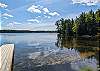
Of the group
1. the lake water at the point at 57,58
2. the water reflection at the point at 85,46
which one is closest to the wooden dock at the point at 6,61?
the lake water at the point at 57,58

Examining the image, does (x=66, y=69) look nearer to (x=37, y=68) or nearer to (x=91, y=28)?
(x=37, y=68)

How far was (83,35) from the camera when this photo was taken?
1940 inches

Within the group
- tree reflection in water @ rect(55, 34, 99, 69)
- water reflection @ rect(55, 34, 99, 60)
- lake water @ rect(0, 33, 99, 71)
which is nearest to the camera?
lake water @ rect(0, 33, 99, 71)

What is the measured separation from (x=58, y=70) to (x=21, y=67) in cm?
276

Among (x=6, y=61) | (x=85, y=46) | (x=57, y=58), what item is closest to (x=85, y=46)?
(x=85, y=46)

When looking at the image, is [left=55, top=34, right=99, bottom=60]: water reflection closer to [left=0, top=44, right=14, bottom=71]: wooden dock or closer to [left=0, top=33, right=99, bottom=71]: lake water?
[left=0, top=33, right=99, bottom=71]: lake water

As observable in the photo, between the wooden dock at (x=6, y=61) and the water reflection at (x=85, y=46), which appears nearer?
the wooden dock at (x=6, y=61)

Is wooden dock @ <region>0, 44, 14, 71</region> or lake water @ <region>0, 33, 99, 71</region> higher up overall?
wooden dock @ <region>0, 44, 14, 71</region>

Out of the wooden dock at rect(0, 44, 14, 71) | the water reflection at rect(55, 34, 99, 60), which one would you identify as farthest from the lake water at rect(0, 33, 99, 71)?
the wooden dock at rect(0, 44, 14, 71)

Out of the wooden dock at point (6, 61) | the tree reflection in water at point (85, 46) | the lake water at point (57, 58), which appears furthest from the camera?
the tree reflection in water at point (85, 46)

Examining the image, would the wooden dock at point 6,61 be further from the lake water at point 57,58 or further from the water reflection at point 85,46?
the water reflection at point 85,46

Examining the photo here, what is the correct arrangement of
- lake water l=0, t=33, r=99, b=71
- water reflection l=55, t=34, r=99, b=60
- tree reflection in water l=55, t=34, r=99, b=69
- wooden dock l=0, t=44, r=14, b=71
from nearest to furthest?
1. wooden dock l=0, t=44, r=14, b=71
2. lake water l=0, t=33, r=99, b=71
3. tree reflection in water l=55, t=34, r=99, b=69
4. water reflection l=55, t=34, r=99, b=60

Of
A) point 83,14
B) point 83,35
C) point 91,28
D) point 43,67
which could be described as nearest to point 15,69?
point 43,67

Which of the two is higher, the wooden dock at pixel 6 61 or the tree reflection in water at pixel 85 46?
the wooden dock at pixel 6 61
